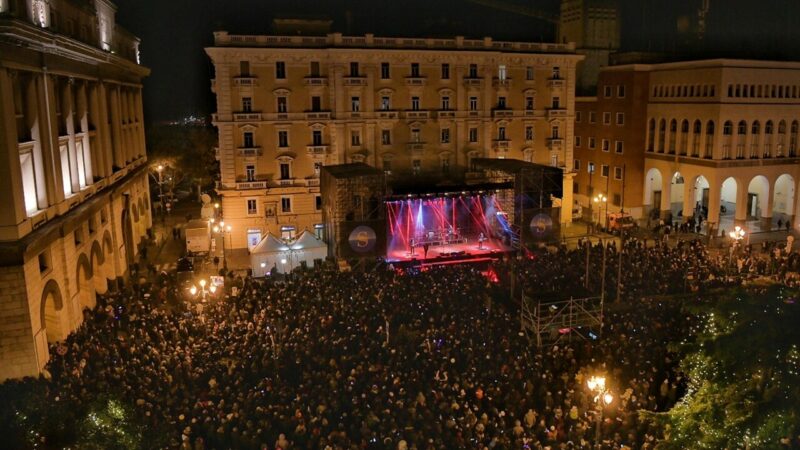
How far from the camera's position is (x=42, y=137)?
21.5 m

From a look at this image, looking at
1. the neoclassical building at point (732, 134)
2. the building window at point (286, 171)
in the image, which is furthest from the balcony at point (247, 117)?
the neoclassical building at point (732, 134)

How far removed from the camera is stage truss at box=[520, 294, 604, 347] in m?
22.2

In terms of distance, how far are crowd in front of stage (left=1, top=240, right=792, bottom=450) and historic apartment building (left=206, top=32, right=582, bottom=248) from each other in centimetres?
1442

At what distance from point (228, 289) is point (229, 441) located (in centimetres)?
1283

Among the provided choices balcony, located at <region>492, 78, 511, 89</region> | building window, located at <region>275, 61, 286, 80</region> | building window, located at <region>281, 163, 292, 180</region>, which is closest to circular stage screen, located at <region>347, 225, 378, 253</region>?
building window, located at <region>281, 163, 292, 180</region>

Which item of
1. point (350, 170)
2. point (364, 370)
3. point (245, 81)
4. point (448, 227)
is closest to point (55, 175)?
point (364, 370)

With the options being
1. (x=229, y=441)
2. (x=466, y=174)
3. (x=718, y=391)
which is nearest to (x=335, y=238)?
(x=466, y=174)

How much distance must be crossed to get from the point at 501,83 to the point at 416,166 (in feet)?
26.1

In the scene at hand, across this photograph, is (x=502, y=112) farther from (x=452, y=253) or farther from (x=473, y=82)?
(x=452, y=253)

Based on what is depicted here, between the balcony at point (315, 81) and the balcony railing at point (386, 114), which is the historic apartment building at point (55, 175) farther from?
the balcony railing at point (386, 114)

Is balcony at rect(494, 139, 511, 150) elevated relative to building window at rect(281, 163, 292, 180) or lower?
elevated

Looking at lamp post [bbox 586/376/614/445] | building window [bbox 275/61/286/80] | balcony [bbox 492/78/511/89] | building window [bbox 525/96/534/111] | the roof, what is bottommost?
lamp post [bbox 586/376/614/445]

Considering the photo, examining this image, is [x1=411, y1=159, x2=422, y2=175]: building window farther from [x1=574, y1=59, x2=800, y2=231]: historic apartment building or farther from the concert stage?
[x1=574, y1=59, x2=800, y2=231]: historic apartment building

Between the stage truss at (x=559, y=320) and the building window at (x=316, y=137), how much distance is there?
67.7 ft
